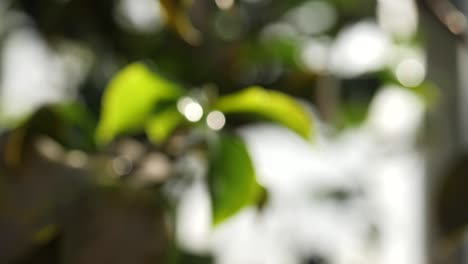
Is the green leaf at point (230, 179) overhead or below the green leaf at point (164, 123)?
below

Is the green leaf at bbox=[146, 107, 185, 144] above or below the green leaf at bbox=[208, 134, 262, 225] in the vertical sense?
above

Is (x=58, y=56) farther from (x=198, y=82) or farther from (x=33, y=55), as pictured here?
(x=198, y=82)

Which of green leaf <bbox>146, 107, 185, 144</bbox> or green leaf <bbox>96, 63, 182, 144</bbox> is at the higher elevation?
green leaf <bbox>96, 63, 182, 144</bbox>

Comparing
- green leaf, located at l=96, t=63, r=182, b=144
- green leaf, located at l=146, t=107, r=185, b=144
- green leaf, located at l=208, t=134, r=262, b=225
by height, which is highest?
green leaf, located at l=96, t=63, r=182, b=144
